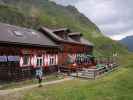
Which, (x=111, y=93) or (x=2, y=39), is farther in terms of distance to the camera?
(x=2, y=39)

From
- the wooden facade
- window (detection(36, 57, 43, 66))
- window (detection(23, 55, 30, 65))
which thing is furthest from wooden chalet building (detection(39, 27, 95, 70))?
window (detection(23, 55, 30, 65))

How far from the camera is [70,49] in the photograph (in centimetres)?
4428

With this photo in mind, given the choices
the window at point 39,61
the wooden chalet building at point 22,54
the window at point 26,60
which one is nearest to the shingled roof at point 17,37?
the wooden chalet building at point 22,54

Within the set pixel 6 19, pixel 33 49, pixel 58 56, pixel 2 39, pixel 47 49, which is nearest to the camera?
pixel 2 39

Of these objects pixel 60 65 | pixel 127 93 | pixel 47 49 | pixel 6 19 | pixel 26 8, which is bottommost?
pixel 127 93

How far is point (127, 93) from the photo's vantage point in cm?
2503

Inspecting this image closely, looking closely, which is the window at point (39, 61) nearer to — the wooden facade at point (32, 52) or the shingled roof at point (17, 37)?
the wooden facade at point (32, 52)

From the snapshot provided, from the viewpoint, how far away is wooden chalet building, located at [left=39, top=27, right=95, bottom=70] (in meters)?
41.3

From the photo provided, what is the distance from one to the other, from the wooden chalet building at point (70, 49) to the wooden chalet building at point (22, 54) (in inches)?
115

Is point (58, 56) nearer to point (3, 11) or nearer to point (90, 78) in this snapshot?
point (90, 78)

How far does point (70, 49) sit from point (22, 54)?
14692 mm

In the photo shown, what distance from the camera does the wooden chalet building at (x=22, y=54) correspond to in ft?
92.8

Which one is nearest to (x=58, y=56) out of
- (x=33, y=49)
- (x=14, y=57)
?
(x=33, y=49)

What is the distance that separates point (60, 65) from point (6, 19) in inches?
3031
